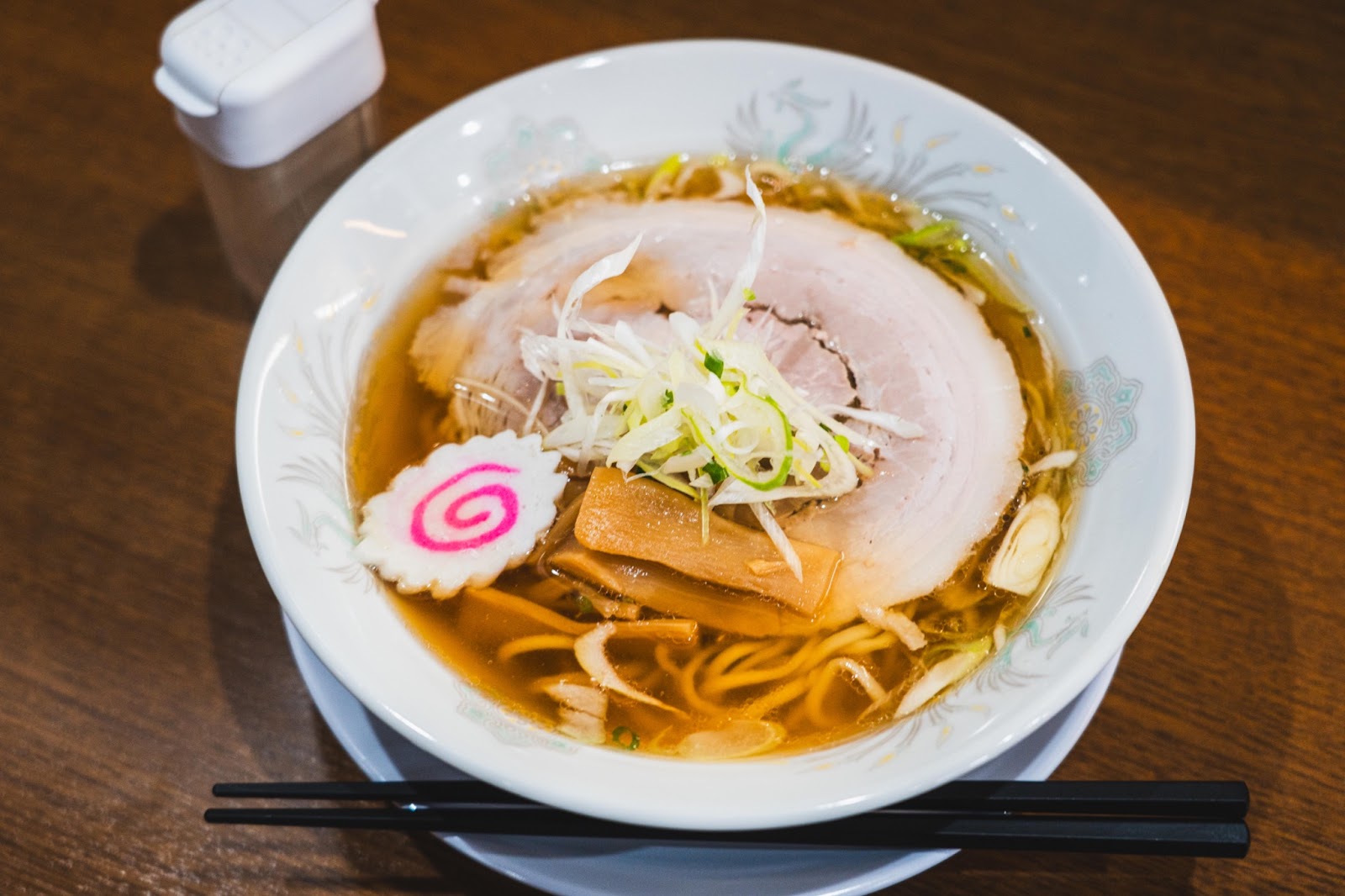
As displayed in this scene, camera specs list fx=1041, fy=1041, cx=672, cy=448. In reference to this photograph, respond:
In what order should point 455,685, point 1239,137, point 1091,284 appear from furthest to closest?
point 1239,137 → point 1091,284 → point 455,685

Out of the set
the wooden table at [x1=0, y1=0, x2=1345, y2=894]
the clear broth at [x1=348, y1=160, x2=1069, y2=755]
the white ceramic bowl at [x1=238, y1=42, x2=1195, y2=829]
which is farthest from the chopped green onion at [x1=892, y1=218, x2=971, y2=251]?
the wooden table at [x1=0, y1=0, x2=1345, y2=894]

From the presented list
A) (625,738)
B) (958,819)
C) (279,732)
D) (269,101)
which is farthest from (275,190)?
(958,819)

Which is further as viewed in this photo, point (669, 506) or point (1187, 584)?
point (1187, 584)

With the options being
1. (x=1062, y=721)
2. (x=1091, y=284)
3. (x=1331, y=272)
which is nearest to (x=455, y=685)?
(x=1062, y=721)

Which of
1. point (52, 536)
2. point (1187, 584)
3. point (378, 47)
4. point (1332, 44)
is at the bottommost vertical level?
point (52, 536)

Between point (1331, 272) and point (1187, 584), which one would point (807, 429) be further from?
point (1331, 272)

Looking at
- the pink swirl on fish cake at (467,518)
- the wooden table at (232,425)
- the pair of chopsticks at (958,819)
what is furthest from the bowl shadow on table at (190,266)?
the pair of chopsticks at (958,819)

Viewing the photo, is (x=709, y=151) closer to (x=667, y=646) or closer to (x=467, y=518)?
(x=467, y=518)
